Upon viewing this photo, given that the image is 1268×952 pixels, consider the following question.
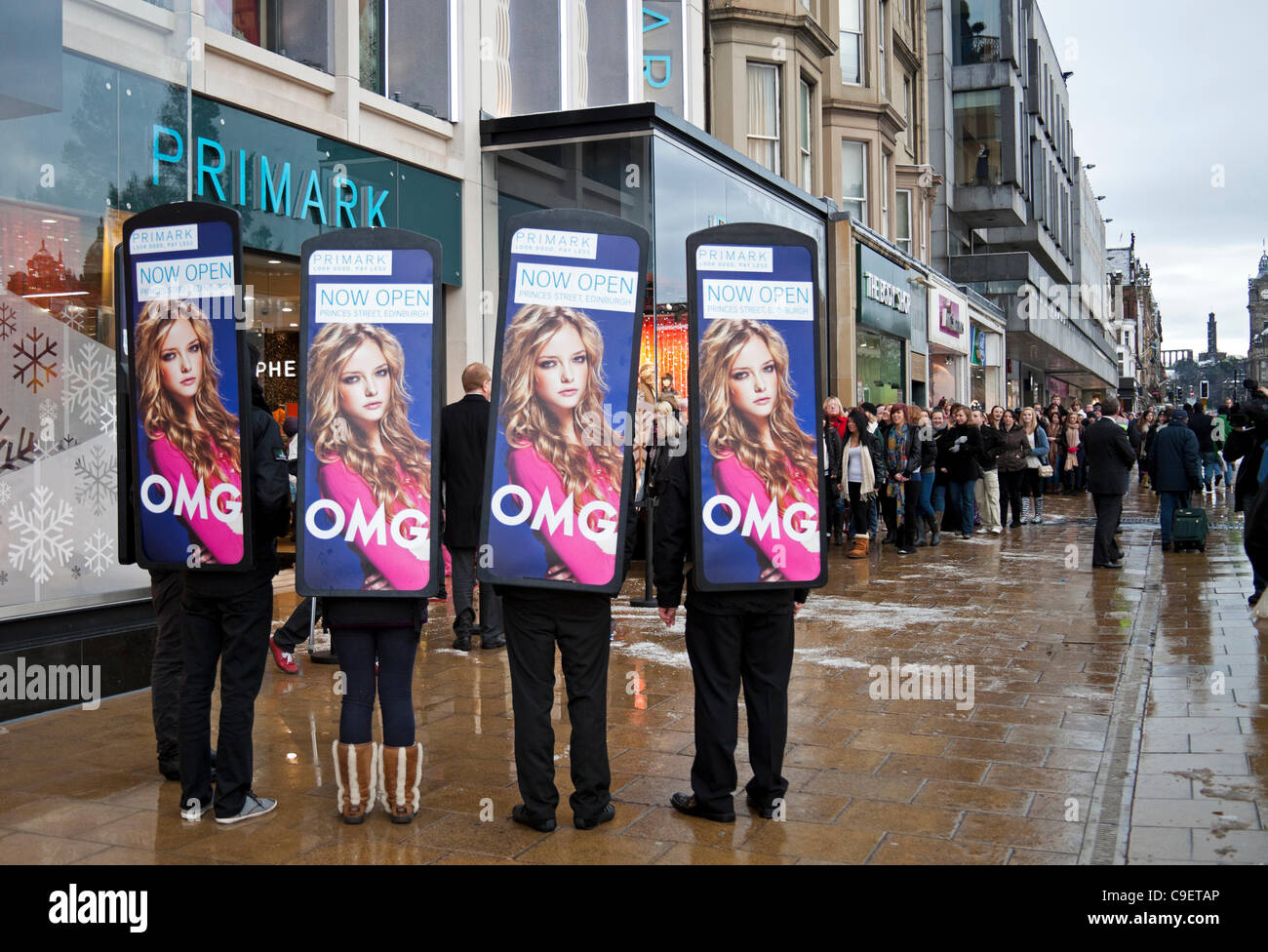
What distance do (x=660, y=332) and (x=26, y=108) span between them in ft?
26.7

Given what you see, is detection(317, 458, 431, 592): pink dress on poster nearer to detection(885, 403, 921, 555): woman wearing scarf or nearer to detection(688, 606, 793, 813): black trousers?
detection(688, 606, 793, 813): black trousers

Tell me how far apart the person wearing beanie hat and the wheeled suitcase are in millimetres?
173

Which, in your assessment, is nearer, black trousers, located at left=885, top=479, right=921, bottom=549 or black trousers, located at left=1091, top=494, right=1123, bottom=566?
black trousers, located at left=1091, top=494, right=1123, bottom=566

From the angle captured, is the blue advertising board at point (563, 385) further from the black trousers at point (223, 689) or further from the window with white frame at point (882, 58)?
the window with white frame at point (882, 58)

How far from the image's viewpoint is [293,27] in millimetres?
11758

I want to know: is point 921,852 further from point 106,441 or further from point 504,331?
point 106,441

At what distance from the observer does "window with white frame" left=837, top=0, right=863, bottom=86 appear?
26.1 metres

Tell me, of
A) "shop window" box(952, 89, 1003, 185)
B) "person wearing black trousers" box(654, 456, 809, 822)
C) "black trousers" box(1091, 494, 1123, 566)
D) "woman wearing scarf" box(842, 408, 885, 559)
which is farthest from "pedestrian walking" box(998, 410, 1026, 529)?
"shop window" box(952, 89, 1003, 185)

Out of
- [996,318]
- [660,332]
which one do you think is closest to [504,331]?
[660,332]

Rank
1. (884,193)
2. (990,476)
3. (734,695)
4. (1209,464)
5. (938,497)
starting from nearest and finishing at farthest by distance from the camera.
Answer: (734,695)
(938,497)
(990,476)
(1209,464)
(884,193)

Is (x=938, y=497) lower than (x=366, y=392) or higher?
lower

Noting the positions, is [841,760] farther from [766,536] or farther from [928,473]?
[928,473]

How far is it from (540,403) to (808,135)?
768 inches

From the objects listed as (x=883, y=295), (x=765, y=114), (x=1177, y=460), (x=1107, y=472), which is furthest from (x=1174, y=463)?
(x=883, y=295)
